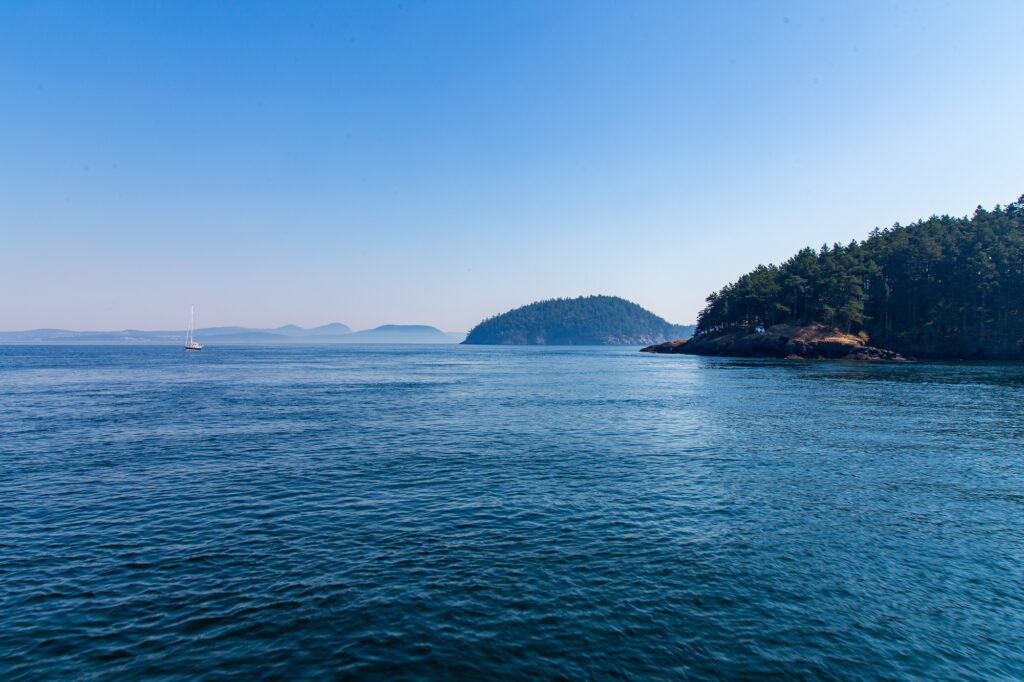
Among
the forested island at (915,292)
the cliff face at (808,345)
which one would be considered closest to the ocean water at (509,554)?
the cliff face at (808,345)

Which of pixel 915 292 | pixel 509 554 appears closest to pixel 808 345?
pixel 915 292

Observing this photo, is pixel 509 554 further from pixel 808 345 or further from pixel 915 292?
pixel 915 292

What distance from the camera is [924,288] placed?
14525 cm

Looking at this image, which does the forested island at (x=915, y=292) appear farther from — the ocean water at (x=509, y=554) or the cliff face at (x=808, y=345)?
the ocean water at (x=509, y=554)

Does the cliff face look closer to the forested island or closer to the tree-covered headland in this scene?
the forested island

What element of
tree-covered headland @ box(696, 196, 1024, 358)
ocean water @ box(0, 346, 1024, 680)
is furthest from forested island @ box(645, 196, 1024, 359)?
ocean water @ box(0, 346, 1024, 680)

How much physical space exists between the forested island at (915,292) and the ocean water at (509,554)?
399ft

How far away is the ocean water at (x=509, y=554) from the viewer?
13234 mm

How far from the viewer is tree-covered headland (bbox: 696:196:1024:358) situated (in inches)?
5143

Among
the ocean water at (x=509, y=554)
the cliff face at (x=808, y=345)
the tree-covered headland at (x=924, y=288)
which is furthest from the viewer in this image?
the cliff face at (x=808, y=345)

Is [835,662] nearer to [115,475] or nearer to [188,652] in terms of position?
[188,652]

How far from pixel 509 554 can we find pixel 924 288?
175 meters

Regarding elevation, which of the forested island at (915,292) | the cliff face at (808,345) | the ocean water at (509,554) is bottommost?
the ocean water at (509,554)

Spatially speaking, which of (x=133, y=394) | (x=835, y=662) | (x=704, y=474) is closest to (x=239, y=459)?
(x=704, y=474)
